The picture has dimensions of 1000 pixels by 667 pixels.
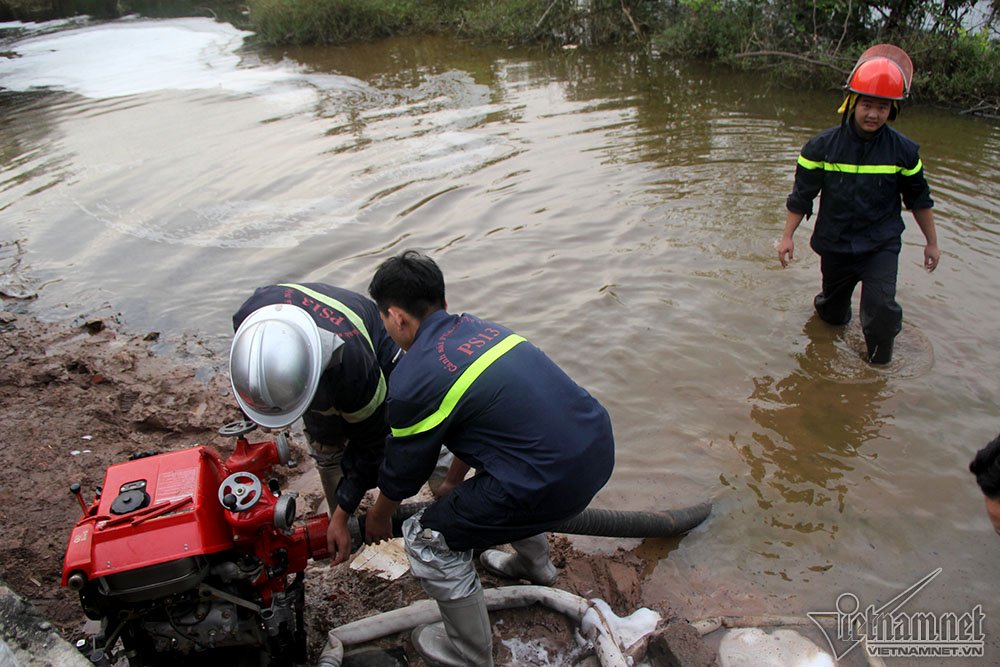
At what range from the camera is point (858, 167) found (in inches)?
172

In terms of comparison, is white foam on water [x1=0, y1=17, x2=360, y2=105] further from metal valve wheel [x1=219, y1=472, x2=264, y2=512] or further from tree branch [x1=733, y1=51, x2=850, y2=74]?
metal valve wheel [x1=219, y1=472, x2=264, y2=512]

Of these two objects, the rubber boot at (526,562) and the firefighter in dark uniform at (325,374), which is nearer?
the firefighter in dark uniform at (325,374)

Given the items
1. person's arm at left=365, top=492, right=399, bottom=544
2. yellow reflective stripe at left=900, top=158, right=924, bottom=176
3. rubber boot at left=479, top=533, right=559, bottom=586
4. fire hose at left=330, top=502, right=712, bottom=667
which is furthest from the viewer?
yellow reflective stripe at left=900, top=158, right=924, bottom=176

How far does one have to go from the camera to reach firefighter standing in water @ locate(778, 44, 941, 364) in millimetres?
4109

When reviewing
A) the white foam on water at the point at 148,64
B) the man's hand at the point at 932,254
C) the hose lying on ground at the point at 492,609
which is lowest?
the hose lying on ground at the point at 492,609

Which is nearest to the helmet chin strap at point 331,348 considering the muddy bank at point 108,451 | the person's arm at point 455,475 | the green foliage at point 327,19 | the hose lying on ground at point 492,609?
the person's arm at point 455,475

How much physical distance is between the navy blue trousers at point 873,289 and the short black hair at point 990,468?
2885mm

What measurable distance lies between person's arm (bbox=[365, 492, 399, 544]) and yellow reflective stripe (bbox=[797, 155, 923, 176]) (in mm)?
3418

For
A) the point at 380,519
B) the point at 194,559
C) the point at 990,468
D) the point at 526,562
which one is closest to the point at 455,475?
the point at 380,519

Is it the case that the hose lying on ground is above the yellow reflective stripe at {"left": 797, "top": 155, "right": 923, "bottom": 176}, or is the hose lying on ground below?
below

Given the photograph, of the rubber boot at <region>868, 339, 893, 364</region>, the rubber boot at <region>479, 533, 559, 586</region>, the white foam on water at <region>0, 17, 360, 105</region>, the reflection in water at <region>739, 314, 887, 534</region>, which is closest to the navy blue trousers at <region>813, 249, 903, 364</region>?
the rubber boot at <region>868, 339, 893, 364</region>

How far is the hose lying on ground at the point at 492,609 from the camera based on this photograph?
281 cm

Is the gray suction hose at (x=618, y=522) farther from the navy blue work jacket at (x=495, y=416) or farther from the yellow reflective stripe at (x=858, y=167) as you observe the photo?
the yellow reflective stripe at (x=858, y=167)

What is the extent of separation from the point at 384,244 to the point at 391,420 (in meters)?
4.71
